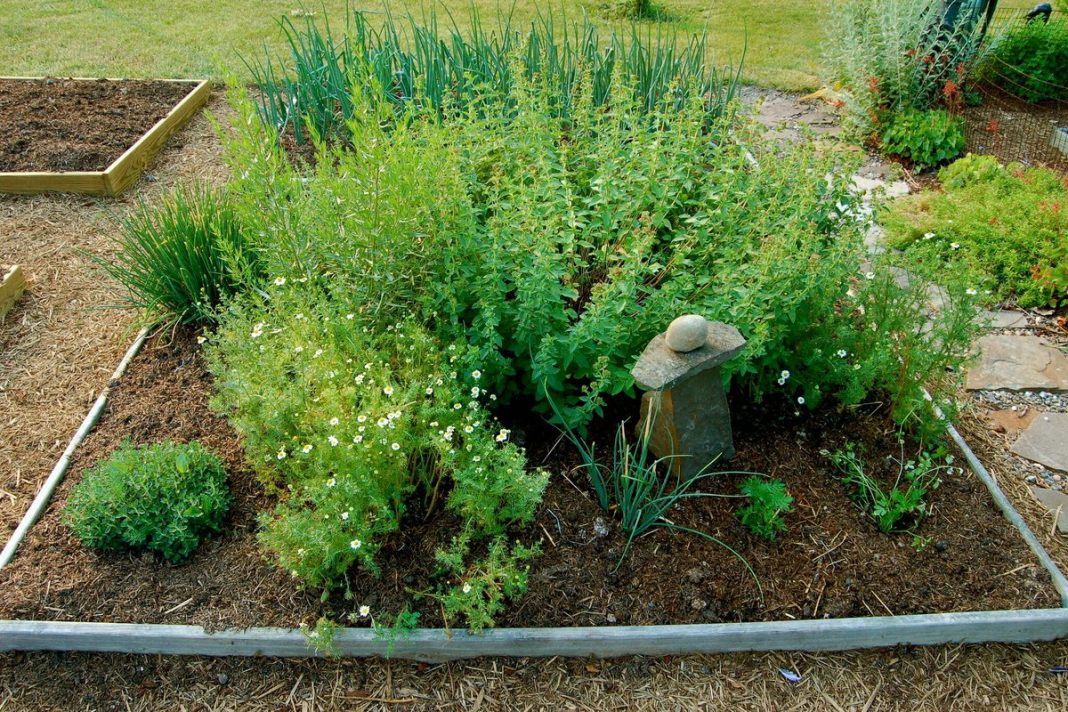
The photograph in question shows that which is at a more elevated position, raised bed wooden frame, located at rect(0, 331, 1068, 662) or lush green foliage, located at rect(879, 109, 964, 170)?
lush green foliage, located at rect(879, 109, 964, 170)

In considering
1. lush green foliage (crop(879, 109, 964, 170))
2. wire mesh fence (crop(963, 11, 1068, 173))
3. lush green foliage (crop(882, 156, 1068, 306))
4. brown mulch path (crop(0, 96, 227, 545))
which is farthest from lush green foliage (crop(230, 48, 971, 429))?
wire mesh fence (crop(963, 11, 1068, 173))

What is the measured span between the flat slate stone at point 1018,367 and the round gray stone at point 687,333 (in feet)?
6.70

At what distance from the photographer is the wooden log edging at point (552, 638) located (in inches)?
101

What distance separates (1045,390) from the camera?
154 inches

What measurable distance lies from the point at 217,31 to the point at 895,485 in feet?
28.4

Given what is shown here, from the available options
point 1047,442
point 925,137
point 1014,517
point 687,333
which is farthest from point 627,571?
point 925,137

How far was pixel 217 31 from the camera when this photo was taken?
8.68 metres

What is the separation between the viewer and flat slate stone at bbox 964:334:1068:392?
392cm

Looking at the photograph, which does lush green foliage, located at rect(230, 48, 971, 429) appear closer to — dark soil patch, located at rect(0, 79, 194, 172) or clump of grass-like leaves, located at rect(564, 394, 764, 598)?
clump of grass-like leaves, located at rect(564, 394, 764, 598)

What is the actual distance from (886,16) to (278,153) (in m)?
5.24

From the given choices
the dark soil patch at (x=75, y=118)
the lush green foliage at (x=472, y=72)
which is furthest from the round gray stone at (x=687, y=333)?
the dark soil patch at (x=75, y=118)

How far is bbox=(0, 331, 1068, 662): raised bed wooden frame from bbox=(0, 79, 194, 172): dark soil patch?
3997 millimetres

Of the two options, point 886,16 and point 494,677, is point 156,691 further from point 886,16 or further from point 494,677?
point 886,16

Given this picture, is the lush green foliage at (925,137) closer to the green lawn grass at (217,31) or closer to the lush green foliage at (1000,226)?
Result: the lush green foliage at (1000,226)
